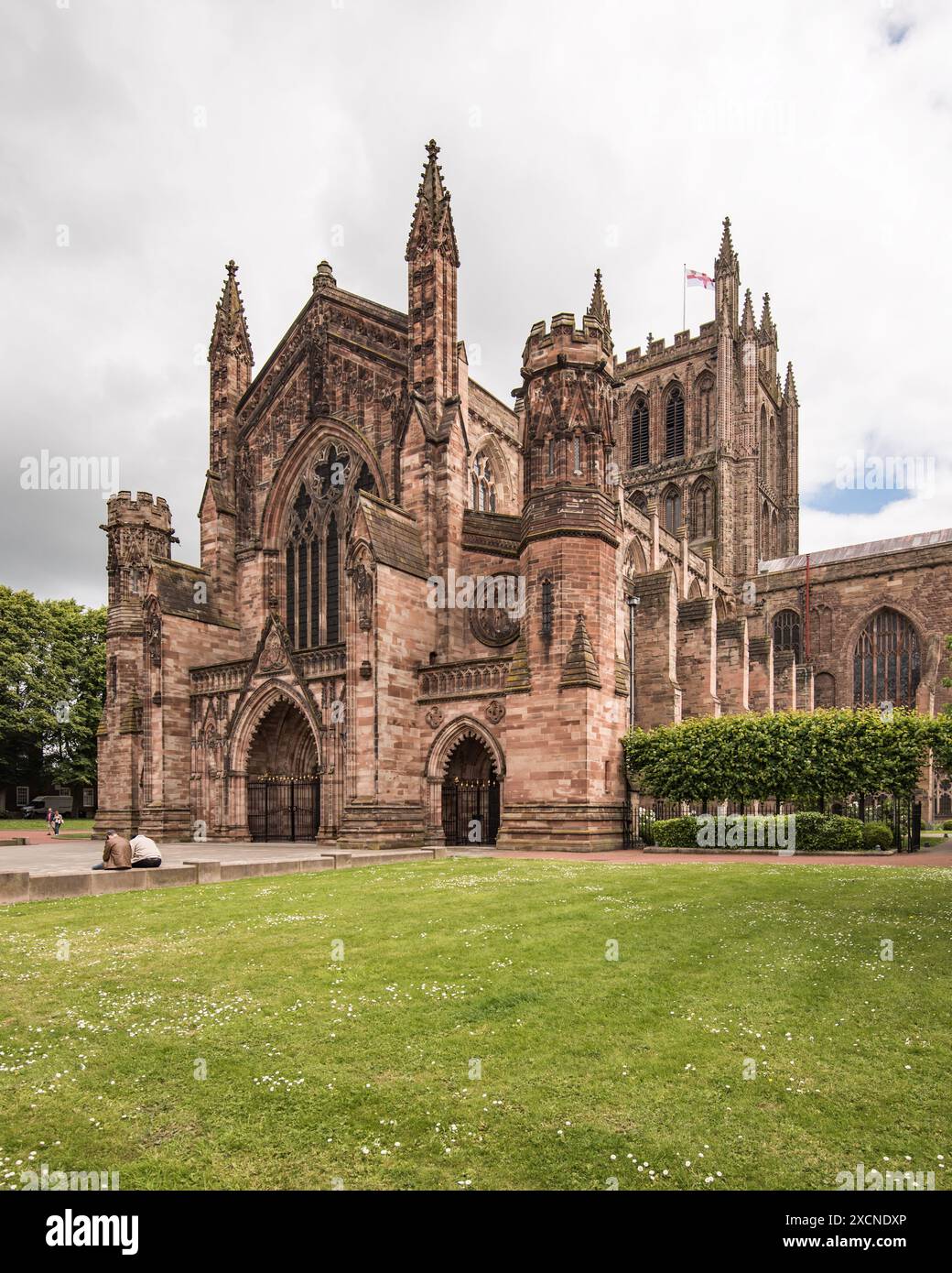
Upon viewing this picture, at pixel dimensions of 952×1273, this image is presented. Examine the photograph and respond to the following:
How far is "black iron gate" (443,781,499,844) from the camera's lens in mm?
25750

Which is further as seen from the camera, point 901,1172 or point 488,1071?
point 488,1071

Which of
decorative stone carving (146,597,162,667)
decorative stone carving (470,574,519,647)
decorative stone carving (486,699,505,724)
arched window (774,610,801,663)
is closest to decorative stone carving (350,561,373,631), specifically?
decorative stone carving (470,574,519,647)

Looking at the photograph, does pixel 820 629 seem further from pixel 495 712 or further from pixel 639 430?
pixel 495 712

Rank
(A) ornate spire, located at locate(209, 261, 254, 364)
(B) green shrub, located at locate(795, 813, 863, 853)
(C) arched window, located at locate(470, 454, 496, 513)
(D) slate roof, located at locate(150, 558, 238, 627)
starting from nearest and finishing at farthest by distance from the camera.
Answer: (B) green shrub, located at locate(795, 813, 863, 853) < (D) slate roof, located at locate(150, 558, 238, 627) < (C) arched window, located at locate(470, 454, 496, 513) < (A) ornate spire, located at locate(209, 261, 254, 364)

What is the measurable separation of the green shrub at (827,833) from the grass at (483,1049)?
12.4 metres

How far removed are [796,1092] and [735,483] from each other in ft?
179

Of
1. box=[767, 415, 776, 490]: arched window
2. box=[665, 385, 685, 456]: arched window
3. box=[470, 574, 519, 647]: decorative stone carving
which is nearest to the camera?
box=[470, 574, 519, 647]: decorative stone carving

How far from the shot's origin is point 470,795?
25969 mm

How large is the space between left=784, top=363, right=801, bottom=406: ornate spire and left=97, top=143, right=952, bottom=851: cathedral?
2582 cm

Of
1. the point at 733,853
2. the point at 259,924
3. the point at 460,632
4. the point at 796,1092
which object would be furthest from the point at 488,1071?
the point at 460,632

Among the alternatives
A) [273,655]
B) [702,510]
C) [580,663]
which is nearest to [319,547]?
[273,655]

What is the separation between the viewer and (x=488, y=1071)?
545 centimetres

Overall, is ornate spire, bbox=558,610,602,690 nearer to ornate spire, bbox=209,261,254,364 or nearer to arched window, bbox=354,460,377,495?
arched window, bbox=354,460,377,495
